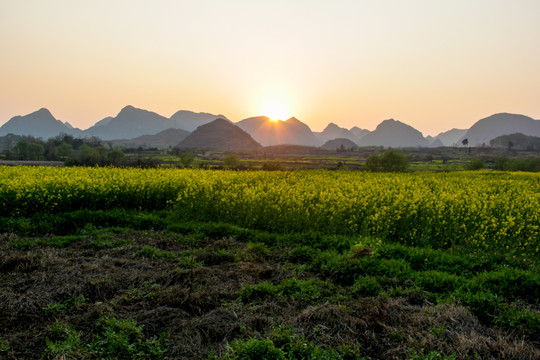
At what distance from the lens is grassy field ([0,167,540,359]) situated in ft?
16.1

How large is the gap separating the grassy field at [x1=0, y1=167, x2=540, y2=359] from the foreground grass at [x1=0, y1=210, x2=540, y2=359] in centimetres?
3

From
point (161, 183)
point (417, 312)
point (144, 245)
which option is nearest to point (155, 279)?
point (144, 245)

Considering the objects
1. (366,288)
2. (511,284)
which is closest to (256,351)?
(366,288)

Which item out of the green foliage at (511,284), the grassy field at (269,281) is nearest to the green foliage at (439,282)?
the grassy field at (269,281)

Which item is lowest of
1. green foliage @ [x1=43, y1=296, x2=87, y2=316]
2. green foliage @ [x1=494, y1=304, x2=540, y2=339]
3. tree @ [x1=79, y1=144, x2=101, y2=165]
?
green foliage @ [x1=494, y1=304, x2=540, y2=339]

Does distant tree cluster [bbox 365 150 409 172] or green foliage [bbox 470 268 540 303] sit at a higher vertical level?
distant tree cluster [bbox 365 150 409 172]

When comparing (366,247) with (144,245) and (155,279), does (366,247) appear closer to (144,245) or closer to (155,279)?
(155,279)

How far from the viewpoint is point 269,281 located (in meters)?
7.37

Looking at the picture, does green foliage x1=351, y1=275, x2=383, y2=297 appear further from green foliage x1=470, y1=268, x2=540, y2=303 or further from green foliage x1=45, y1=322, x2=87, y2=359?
green foliage x1=45, y1=322, x2=87, y2=359

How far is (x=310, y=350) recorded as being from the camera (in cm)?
467

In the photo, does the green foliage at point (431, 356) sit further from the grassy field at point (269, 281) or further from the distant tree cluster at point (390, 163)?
the distant tree cluster at point (390, 163)

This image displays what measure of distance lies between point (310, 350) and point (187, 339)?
193 cm

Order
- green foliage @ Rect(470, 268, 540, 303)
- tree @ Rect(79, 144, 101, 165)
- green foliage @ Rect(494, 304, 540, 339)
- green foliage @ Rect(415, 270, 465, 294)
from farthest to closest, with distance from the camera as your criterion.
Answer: tree @ Rect(79, 144, 101, 165) → green foliage @ Rect(415, 270, 465, 294) → green foliage @ Rect(470, 268, 540, 303) → green foliage @ Rect(494, 304, 540, 339)

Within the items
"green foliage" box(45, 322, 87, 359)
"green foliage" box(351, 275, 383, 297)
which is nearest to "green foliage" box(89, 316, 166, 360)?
"green foliage" box(45, 322, 87, 359)
